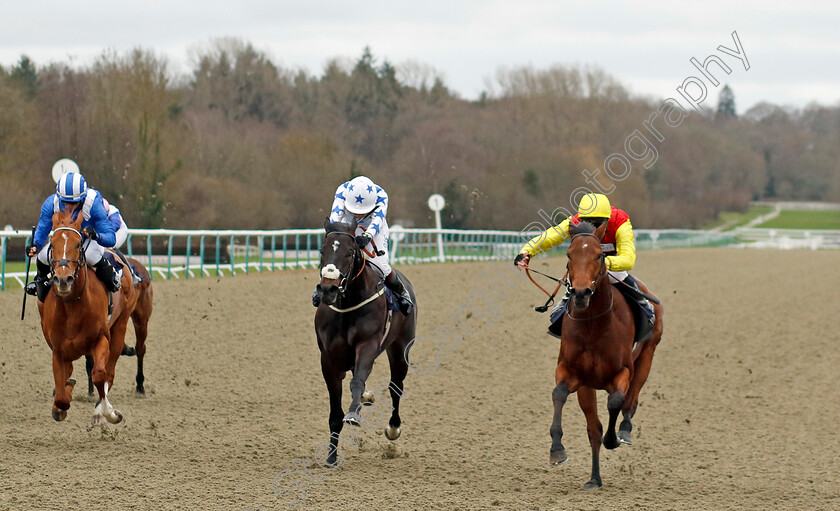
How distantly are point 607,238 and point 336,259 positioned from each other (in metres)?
1.94

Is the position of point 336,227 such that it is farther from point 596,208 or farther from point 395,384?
point 395,384

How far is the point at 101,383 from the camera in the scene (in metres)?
7.25

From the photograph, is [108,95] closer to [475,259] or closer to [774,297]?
[475,259]

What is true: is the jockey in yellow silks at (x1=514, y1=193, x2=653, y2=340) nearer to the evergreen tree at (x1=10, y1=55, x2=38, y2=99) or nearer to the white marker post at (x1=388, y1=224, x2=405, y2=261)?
A: the white marker post at (x1=388, y1=224, x2=405, y2=261)

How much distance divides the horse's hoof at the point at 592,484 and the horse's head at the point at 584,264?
137 centimetres

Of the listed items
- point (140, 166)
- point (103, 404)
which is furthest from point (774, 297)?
point (140, 166)

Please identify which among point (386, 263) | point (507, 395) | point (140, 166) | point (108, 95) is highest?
point (108, 95)

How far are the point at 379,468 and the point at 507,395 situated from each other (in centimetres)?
371

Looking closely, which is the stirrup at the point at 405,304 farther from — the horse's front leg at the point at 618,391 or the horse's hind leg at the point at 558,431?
the horse's front leg at the point at 618,391

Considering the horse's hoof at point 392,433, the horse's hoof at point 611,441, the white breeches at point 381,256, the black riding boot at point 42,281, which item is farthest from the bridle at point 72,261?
the horse's hoof at point 611,441

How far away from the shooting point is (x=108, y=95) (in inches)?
1009

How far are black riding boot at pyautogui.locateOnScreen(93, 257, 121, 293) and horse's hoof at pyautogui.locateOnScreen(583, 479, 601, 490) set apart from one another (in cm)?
406

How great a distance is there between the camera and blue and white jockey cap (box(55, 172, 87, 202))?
6883 millimetres

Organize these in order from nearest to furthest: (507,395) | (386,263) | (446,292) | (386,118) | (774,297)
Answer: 1. (386,263)
2. (507,395)
3. (446,292)
4. (774,297)
5. (386,118)
